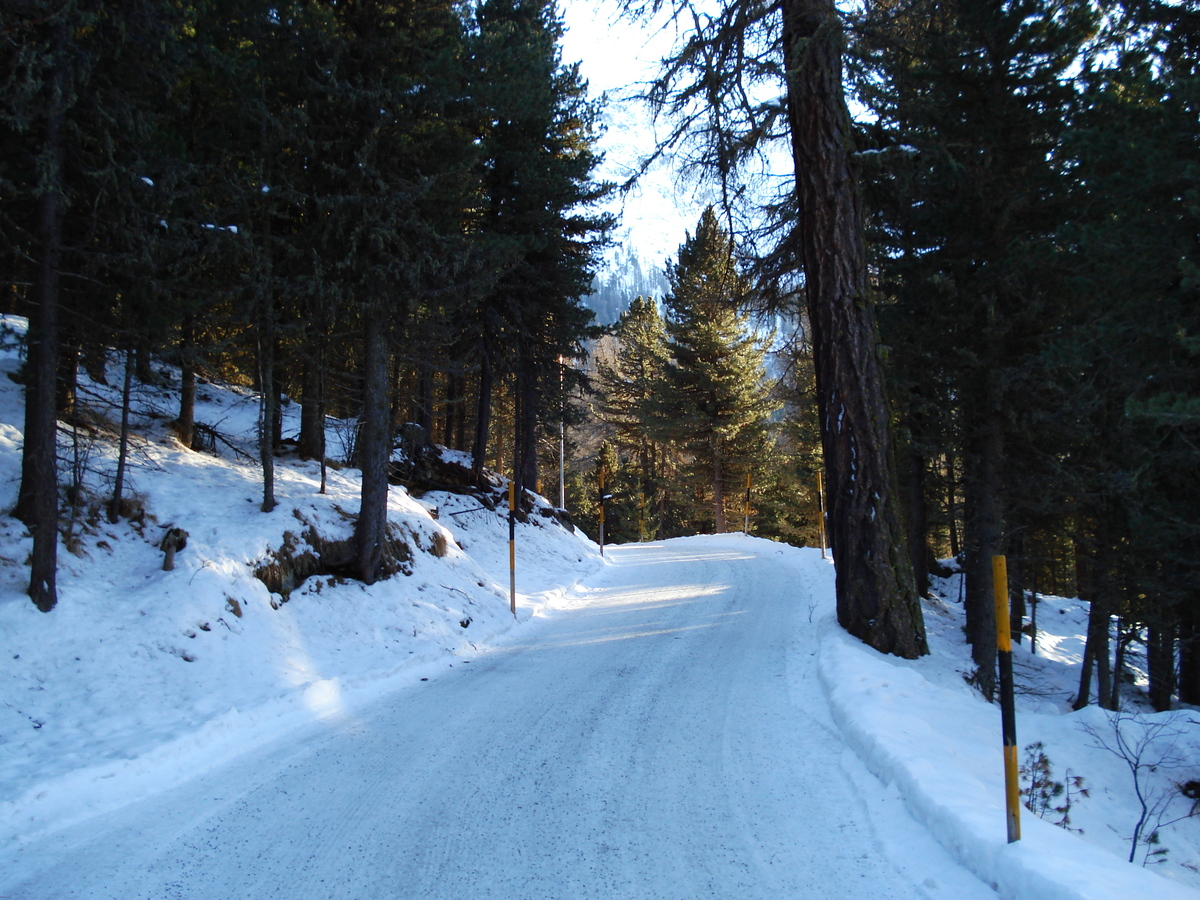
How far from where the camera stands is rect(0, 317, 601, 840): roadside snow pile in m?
4.93

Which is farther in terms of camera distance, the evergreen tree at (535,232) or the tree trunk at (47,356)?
the evergreen tree at (535,232)

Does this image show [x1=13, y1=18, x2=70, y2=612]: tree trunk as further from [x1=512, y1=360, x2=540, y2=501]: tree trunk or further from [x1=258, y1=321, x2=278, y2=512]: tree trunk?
[x1=512, y1=360, x2=540, y2=501]: tree trunk

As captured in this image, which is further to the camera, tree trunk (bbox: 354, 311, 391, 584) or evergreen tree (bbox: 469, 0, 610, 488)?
evergreen tree (bbox: 469, 0, 610, 488)

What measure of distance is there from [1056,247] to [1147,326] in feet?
9.46

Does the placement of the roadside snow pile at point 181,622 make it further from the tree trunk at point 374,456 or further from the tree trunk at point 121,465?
the tree trunk at point 374,456

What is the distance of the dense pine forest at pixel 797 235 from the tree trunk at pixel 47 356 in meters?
0.03

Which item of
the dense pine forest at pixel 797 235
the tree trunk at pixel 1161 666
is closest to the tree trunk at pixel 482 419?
the dense pine forest at pixel 797 235

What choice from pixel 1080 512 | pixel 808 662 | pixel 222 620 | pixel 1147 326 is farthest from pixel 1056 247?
pixel 222 620

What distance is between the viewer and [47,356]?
6.39 meters

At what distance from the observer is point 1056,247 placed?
32.6ft

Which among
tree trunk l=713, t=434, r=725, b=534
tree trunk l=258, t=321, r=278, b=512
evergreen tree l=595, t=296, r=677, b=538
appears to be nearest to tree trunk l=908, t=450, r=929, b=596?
tree trunk l=258, t=321, r=278, b=512

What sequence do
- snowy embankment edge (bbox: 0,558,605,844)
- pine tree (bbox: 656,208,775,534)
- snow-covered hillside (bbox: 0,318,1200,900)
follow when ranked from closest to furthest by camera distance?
snow-covered hillside (bbox: 0,318,1200,900) → snowy embankment edge (bbox: 0,558,605,844) → pine tree (bbox: 656,208,775,534)

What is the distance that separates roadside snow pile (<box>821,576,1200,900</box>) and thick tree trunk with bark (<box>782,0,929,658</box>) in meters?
0.81

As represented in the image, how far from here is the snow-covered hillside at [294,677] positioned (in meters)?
3.95
